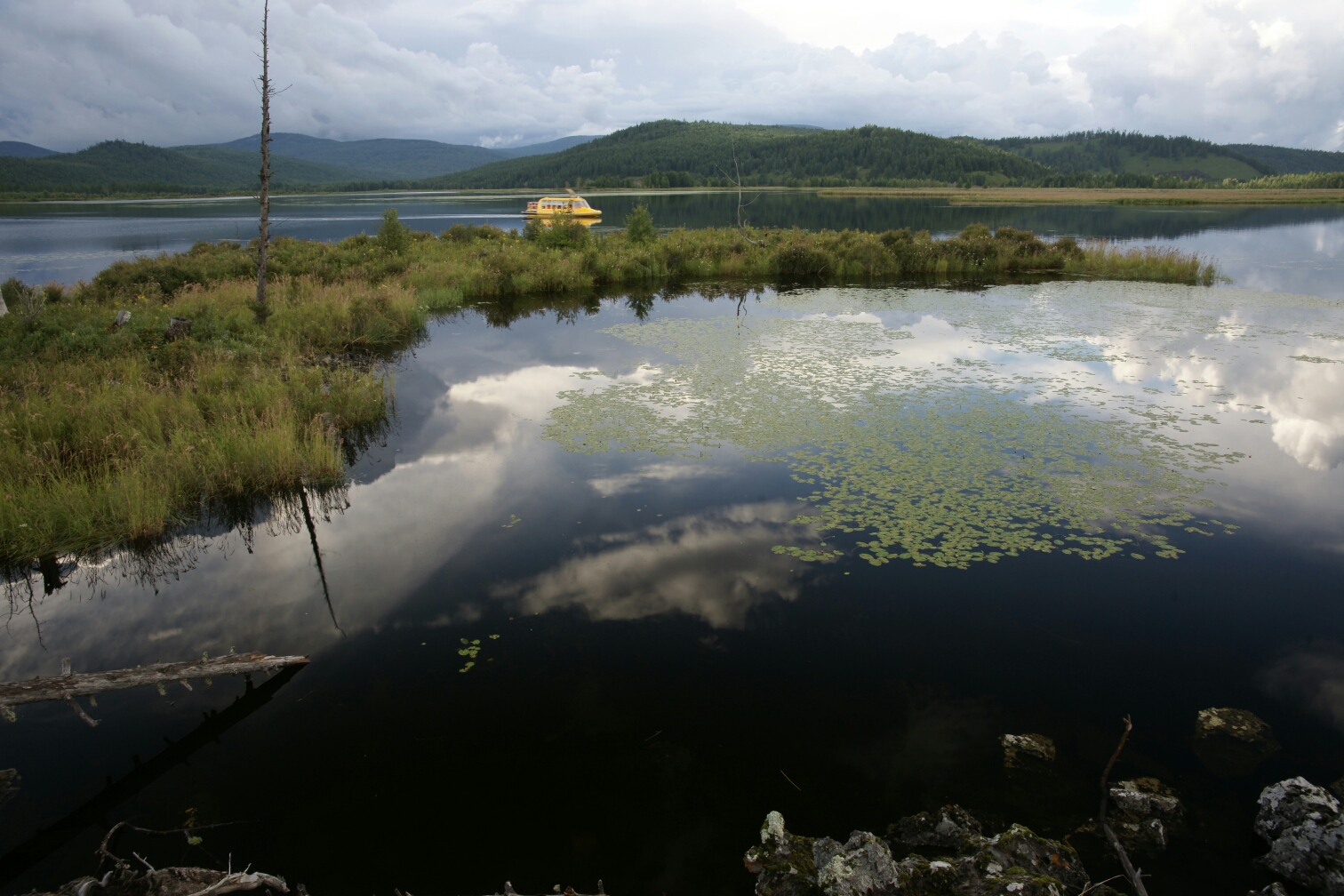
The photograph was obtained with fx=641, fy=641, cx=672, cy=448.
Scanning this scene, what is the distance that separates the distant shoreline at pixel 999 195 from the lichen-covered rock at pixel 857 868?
260 feet

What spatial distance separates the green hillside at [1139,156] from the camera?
492ft

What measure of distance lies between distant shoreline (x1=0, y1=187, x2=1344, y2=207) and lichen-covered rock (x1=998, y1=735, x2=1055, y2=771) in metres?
77.8

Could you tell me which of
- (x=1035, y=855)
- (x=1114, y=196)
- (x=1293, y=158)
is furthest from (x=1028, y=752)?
(x=1293, y=158)

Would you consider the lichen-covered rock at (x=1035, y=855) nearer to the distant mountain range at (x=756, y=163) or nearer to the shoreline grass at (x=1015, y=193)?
the shoreline grass at (x=1015, y=193)

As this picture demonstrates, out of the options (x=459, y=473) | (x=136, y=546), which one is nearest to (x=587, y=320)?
(x=459, y=473)

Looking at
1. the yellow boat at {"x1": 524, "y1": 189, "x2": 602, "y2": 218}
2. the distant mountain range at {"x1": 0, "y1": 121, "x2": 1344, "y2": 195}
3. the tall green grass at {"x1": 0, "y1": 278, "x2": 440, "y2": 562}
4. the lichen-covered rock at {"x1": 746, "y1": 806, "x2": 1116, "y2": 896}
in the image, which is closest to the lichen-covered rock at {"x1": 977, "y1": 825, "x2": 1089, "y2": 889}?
the lichen-covered rock at {"x1": 746, "y1": 806, "x2": 1116, "y2": 896}

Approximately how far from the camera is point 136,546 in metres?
6.52

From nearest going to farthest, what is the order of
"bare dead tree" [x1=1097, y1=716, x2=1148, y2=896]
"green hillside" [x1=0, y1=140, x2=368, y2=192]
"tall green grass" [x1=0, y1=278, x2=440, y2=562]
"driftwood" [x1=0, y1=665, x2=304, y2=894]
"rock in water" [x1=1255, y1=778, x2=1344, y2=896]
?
"bare dead tree" [x1=1097, y1=716, x2=1148, y2=896]
"rock in water" [x1=1255, y1=778, x2=1344, y2=896]
"driftwood" [x1=0, y1=665, x2=304, y2=894]
"tall green grass" [x1=0, y1=278, x2=440, y2=562]
"green hillside" [x1=0, y1=140, x2=368, y2=192]

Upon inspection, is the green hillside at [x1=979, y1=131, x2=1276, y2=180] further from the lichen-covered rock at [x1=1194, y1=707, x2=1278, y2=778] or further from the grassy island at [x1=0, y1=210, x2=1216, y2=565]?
the lichen-covered rock at [x1=1194, y1=707, x2=1278, y2=778]

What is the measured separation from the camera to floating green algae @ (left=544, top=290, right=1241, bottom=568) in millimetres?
6621

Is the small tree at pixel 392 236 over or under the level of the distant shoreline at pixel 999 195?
under

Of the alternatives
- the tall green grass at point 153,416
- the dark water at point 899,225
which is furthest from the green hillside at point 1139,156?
the tall green grass at point 153,416

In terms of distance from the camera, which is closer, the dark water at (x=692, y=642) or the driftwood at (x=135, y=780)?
the driftwood at (x=135, y=780)

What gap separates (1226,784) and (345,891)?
5.00 metres
